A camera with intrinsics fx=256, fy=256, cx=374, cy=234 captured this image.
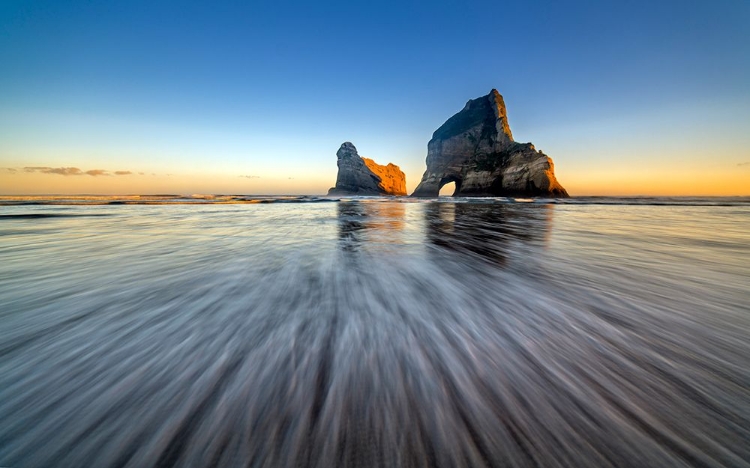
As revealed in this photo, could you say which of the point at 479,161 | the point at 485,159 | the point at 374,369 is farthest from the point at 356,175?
the point at 374,369

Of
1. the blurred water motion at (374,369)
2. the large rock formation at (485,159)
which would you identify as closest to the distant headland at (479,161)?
the large rock formation at (485,159)

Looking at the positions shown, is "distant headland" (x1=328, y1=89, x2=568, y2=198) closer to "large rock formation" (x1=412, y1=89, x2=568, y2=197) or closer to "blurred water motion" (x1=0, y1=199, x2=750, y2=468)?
"large rock formation" (x1=412, y1=89, x2=568, y2=197)

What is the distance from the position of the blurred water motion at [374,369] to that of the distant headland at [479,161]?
2630 inches

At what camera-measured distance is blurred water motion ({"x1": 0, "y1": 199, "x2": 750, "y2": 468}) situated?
1.35 meters

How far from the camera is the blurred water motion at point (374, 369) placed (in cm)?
135

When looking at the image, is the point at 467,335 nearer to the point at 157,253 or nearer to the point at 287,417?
the point at 287,417

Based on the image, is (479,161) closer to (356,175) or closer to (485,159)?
(485,159)

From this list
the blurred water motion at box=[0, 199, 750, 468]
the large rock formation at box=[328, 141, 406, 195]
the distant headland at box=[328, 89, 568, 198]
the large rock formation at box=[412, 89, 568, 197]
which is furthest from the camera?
the large rock formation at box=[328, 141, 406, 195]

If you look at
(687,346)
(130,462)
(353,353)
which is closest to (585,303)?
(687,346)

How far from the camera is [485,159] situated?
256ft

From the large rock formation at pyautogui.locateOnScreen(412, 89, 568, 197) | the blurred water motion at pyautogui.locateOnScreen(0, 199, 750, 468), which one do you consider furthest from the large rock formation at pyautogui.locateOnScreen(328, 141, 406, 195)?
the blurred water motion at pyautogui.locateOnScreen(0, 199, 750, 468)

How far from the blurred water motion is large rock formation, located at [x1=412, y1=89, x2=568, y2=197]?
6677 cm

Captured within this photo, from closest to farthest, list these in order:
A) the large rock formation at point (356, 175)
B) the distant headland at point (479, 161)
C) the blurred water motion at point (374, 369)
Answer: the blurred water motion at point (374, 369) < the distant headland at point (479, 161) < the large rock formation at point (356, 175)

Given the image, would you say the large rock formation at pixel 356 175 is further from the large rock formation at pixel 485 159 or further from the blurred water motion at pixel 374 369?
the blurred water motion at pixel 374 369
